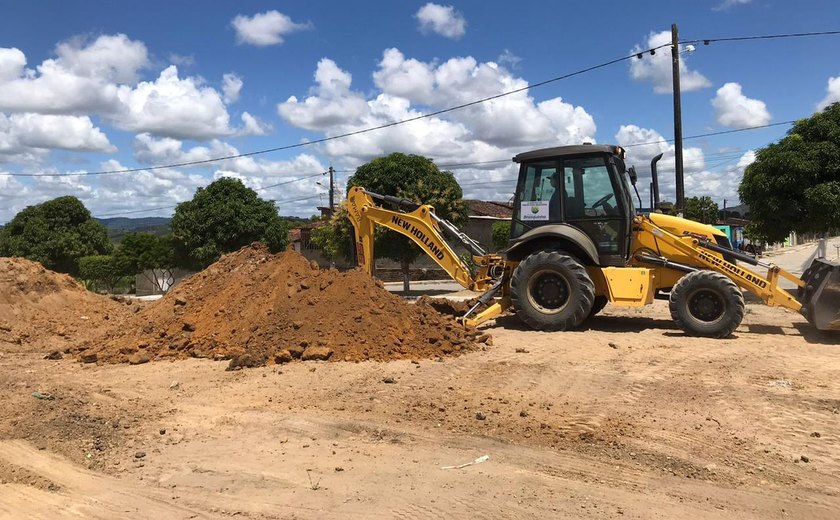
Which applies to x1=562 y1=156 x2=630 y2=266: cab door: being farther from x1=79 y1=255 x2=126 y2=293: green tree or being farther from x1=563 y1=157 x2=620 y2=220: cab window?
x1=79 y1=255 x2=126 y2=293: green tree

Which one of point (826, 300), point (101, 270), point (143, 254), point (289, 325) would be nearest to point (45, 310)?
point (289, 325)

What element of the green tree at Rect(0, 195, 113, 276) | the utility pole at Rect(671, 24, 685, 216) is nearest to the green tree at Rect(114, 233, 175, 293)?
the green tree at Rect(0, 195, 113, 276)

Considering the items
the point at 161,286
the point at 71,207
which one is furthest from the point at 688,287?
the point at 71,207

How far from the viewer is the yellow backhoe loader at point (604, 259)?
10109 millimetres

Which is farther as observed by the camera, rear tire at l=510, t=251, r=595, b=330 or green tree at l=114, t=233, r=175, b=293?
green tree at l=114, t=233, r=175, b=293

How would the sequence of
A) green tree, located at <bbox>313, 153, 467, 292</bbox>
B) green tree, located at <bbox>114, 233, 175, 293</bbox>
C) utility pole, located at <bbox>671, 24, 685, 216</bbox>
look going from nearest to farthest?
utility pole, located at <bbox>671, 24, 685, 216</bbox>
green tree, located at <bbox>313, 153, 467, 292</bbox>
green tree, located at <bbox>114, 233, 175, 293</bbox>

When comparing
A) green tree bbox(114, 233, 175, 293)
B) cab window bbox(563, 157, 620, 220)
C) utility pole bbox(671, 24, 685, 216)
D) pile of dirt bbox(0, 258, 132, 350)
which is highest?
utility pole bbox(671, 24, 685, 216)

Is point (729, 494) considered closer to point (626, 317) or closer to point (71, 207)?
point (626, 317)

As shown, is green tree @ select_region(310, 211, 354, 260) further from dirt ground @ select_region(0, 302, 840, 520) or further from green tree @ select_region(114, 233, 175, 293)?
dirt ground @ select_region(0, 302, 840, 520)

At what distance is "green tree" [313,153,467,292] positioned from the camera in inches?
904

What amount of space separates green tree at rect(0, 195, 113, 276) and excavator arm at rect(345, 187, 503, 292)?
85.0ft

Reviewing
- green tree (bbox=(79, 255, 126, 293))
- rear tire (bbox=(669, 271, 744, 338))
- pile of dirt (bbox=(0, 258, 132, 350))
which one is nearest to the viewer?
rear tire (bbox=(669, 271, 744, 338))

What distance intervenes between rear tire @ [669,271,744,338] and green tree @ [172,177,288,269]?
65.5 feet

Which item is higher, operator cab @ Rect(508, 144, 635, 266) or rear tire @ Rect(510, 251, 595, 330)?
operator cab @ Rect(508, 144, 635, 266)
